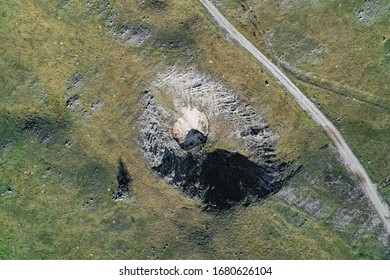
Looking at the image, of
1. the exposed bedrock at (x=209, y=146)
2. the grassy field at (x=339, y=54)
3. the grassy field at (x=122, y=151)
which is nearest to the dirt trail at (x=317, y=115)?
the grassy field at (x=339, y=54)

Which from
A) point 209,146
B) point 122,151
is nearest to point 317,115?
point 209,146

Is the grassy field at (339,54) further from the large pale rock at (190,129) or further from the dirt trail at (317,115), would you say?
the large pale rock at (190,129)

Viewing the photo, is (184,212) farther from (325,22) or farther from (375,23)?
(375,23)

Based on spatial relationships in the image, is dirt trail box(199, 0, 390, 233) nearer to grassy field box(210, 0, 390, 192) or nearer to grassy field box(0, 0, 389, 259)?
grassy field box(210, 0, 390, 192)

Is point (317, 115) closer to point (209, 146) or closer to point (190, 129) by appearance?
point (209, 146)

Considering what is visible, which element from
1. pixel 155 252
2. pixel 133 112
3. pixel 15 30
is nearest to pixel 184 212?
pixel 155 252

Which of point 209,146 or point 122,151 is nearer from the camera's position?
point 122,151
